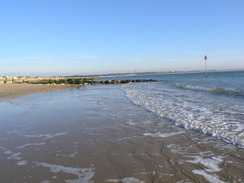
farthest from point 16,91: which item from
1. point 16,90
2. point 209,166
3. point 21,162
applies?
point 209,166

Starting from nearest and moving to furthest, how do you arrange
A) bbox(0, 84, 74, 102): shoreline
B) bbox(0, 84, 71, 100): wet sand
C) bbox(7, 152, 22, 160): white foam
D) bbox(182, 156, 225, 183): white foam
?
bbox(182, 156, 225, 183): white foam → bbox(7, 152, 22, 160): white foam → bbox(0, 84, 74, 102): shoreline → bbox(0, 84, 71, 100): wet sand

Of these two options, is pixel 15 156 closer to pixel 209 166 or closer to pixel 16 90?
pixel 209 166

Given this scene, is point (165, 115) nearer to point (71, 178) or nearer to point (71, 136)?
point (71, 136)

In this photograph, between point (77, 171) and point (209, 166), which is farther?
point (209, 166)

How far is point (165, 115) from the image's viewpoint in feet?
27.3

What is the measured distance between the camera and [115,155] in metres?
4.28

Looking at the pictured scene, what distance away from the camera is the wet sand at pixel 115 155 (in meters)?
3.37

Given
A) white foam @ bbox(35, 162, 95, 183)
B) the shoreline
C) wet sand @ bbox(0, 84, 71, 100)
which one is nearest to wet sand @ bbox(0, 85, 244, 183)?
white foam @ bbox(35, 162, 95, 183)

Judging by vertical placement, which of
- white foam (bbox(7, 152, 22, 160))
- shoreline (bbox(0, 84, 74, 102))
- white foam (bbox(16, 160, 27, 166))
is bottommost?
white foam (bbox(16, 160, 27, 166))

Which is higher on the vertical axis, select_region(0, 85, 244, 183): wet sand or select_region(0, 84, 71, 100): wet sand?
select_region(0, 84, 71, 100): wet sand

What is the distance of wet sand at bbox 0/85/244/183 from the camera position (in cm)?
337

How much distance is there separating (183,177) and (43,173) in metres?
2.40

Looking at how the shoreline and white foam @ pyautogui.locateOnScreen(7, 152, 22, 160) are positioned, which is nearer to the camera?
white foam @ pyautogui.locateOnScreen(7, 152, 22, 160)

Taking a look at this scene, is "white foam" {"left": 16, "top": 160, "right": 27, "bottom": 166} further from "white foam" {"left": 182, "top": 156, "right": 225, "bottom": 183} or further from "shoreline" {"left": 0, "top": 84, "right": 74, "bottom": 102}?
"shoreline" {"left": 0, "top": 84, "right": 74, "bottom": 102}
